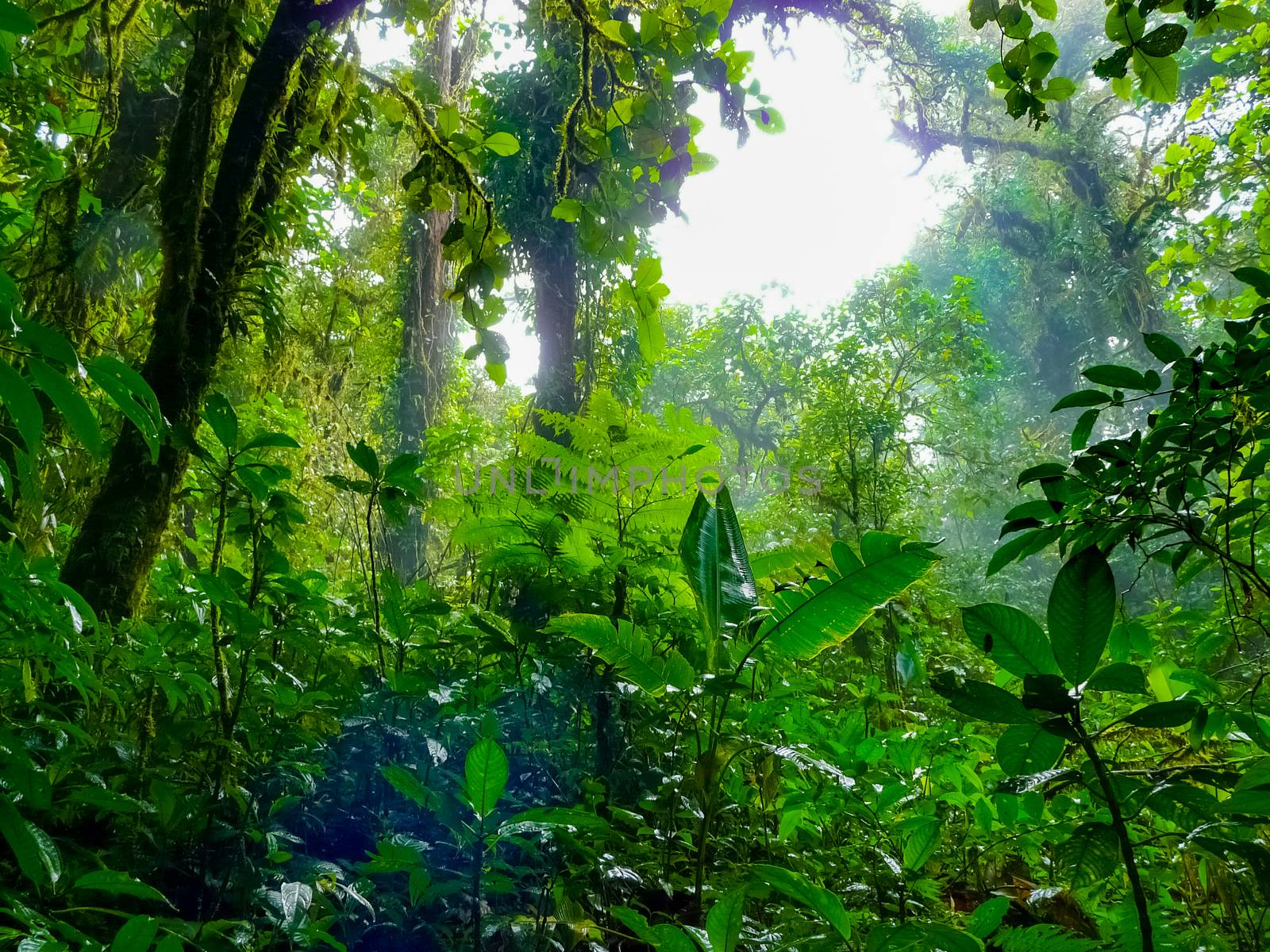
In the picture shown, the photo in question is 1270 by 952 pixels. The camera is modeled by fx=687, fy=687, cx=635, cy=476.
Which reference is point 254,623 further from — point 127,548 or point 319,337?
point 319,337

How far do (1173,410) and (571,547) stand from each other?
117 centimetres

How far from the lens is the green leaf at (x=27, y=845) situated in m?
0.59

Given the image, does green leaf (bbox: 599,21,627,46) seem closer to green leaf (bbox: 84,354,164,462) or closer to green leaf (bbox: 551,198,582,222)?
green leaf (bbox: 551,198,582,222)

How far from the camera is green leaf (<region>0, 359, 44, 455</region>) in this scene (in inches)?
19.3

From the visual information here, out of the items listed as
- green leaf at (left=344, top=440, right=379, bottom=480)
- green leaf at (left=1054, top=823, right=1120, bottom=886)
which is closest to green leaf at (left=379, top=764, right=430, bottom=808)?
green leaf at (left=344, top=440, right=379, bottom=480)

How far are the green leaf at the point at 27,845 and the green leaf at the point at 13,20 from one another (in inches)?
23.9

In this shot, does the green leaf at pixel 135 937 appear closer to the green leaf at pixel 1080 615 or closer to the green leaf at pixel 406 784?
the green leaf at pixel 406 784

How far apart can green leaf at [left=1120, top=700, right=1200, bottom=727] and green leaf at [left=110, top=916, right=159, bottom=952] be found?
2.78 feet

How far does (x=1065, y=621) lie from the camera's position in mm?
628

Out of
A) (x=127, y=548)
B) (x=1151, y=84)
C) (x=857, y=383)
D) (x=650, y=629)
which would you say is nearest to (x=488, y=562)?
(x=650, y=629)

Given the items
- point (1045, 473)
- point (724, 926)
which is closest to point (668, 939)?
point (724, 926)

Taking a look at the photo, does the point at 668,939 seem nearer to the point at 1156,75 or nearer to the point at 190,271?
the point at 1156,75

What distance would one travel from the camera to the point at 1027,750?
0.65 metres

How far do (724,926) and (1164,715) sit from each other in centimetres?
45
